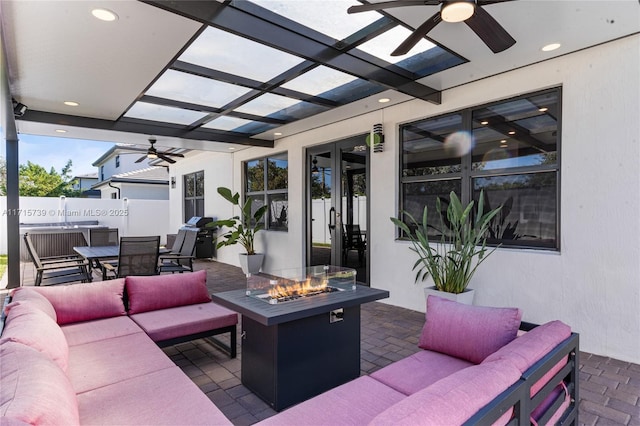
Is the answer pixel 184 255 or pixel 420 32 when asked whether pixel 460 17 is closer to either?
pixel 420 32

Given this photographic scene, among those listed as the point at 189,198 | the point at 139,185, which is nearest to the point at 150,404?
the point at 189,198

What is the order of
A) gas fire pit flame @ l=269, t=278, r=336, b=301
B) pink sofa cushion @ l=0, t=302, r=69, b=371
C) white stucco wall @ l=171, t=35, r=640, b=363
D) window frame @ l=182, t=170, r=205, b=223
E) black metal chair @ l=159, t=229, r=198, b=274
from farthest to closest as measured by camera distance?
1. window frame @ l=182, t=170, r=205, b=223
2. black metal chair @ l=159, t=229, r=198, b=274
3. white stucco wall @ l=171, t=35, r=640, b=363
4. gas fire pit flame @ l=269, t=278, r=336, b=301
5. pink sofa cushion @ l=0, t=302, r=69, b=371

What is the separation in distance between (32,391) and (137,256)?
160 inches

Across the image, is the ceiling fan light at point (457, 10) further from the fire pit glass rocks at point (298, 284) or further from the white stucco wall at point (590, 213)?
the fire pit glass rocks at point (298, 284)

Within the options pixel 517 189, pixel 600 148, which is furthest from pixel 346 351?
pixel 600 148

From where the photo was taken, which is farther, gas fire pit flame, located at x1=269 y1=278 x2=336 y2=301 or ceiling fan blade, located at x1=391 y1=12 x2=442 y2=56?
gas fire pit flame, located at x1=269 y1=278 x2=336 y2=301

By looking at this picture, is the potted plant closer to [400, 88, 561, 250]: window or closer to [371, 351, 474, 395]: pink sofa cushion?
[400, 88, 561, 250]: window

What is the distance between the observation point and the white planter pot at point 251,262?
730cm

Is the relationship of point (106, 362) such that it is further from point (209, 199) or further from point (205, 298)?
point (209, 199)

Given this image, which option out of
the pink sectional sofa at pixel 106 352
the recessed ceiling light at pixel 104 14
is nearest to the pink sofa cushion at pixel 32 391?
the pink sectional sofa at pixel 106 352

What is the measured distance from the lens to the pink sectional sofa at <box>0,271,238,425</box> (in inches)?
47.0

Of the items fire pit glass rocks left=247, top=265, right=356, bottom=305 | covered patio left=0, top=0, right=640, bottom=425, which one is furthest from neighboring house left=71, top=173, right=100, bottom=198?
fire pit glass rocks left=247, top=265, right=356, bottom=305

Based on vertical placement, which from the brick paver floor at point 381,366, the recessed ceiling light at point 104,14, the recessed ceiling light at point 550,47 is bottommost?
the brick paver floor at point 381,366

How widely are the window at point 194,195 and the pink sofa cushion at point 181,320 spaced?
306 inches
